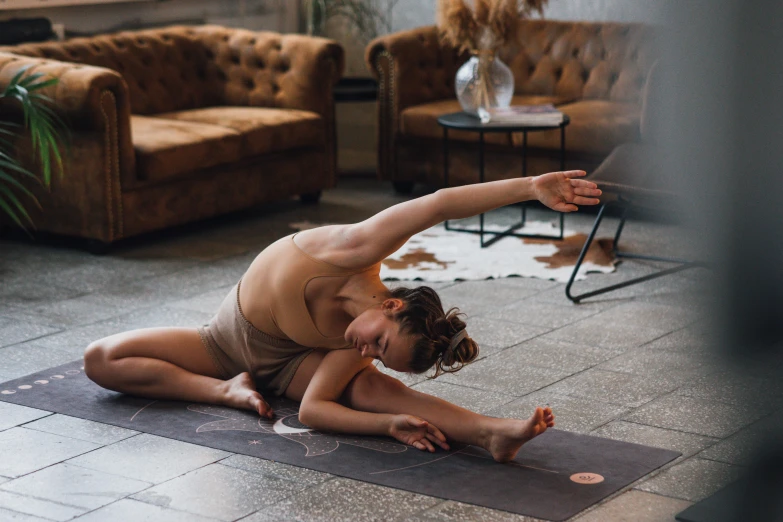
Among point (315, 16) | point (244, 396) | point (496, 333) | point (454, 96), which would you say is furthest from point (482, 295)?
point (315, 16)

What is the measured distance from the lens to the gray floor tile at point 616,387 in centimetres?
249

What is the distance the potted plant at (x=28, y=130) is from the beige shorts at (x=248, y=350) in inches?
57.2

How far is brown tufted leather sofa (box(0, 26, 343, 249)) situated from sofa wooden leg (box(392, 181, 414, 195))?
0.35 metres

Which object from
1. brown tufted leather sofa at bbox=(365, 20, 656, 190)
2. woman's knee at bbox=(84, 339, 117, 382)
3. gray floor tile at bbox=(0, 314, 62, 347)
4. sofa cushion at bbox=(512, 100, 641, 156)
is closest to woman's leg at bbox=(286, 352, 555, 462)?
woman's knee at bbox=(84, 339, 117, 382)

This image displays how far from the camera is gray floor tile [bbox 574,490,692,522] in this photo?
5.87ft

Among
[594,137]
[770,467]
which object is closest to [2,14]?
[594,137]

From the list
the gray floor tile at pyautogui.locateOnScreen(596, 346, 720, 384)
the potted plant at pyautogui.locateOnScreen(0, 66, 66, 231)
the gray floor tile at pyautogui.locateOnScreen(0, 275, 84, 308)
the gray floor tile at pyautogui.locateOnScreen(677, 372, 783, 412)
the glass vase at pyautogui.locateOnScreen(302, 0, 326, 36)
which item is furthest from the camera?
the glass vase at pyautogui.locateOnScreen(302, 0, 326, 36)

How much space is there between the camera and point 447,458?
2.10 metres

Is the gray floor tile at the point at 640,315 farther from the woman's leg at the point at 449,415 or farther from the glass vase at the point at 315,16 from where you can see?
the glass vase at the point at 315,16

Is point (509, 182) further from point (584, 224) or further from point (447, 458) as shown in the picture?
point (584, 224)

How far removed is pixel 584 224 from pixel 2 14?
281 centimetres

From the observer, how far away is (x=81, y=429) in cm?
229

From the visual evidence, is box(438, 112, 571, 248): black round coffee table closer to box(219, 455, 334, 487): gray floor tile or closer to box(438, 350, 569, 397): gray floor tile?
box(438, 350, 569, 397): gray floor tile

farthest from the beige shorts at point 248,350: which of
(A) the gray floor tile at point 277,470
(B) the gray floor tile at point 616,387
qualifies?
(B) the gray floor tile at point 616,387
